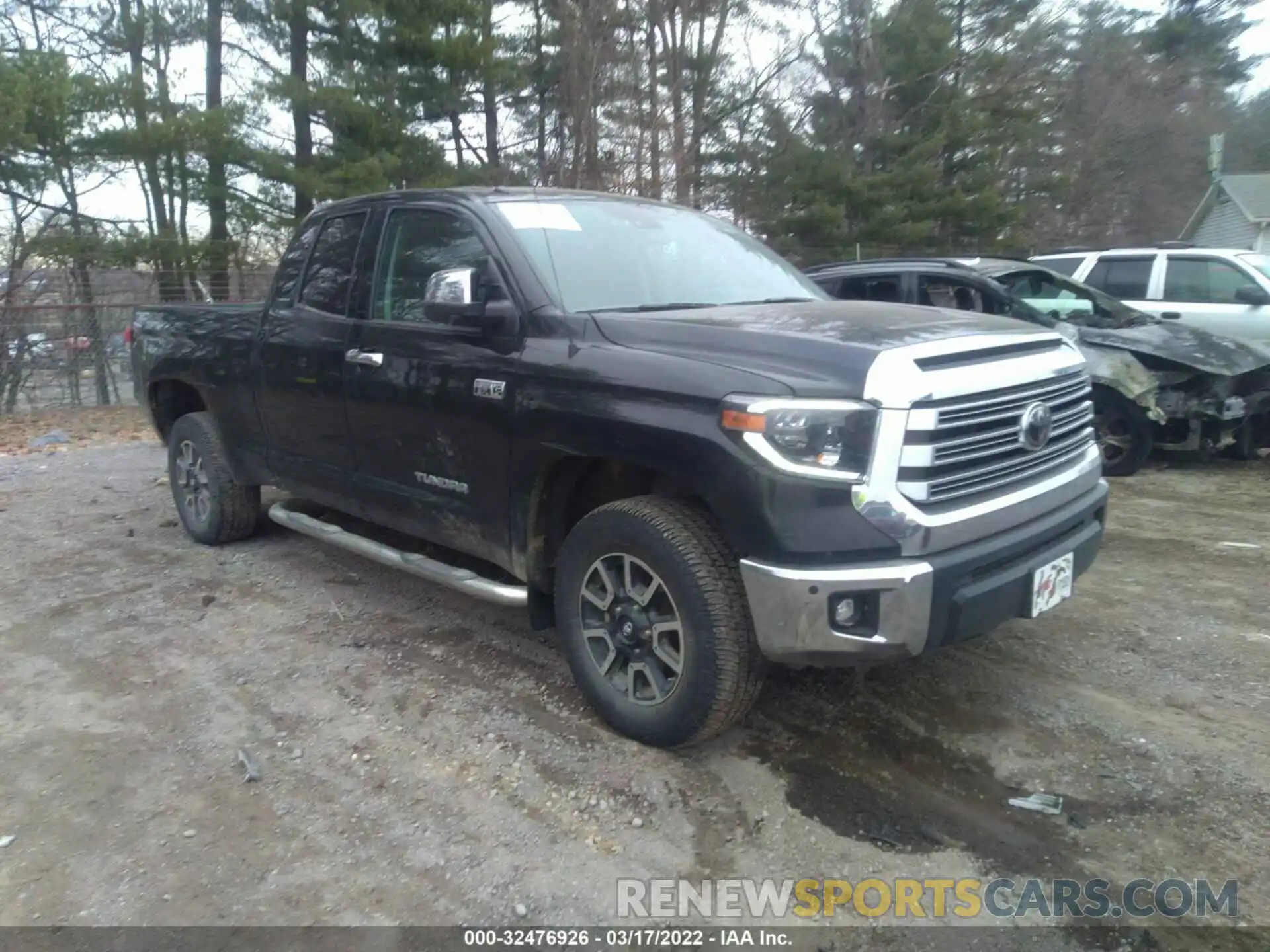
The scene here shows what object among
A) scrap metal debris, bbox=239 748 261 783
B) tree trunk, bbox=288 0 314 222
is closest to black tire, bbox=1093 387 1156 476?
scrap metal debris, bbox=239 748 261 783

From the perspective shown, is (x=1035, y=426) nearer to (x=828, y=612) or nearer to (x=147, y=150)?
(x=828, y=612)

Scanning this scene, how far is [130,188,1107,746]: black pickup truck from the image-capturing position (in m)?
2.89

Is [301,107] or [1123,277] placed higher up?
[301,107]

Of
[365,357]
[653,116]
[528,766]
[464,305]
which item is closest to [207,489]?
[365,357]

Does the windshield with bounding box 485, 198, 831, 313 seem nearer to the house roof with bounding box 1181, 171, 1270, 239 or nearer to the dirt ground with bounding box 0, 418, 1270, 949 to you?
the dirt ground with bounding box 0, 418, 1270, 949

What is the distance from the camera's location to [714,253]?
4.48 m

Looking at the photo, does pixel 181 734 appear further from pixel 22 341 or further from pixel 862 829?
pixel 22 341

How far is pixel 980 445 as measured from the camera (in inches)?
122

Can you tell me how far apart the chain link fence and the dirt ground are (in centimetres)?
924

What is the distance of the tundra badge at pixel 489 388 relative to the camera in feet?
12.2

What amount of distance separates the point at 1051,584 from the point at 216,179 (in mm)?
15846

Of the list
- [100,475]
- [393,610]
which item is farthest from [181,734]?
[100,475]

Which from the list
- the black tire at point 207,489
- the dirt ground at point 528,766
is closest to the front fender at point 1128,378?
the dirt ground at point 528,766

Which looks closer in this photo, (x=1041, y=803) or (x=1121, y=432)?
(x=1041, y=803)
